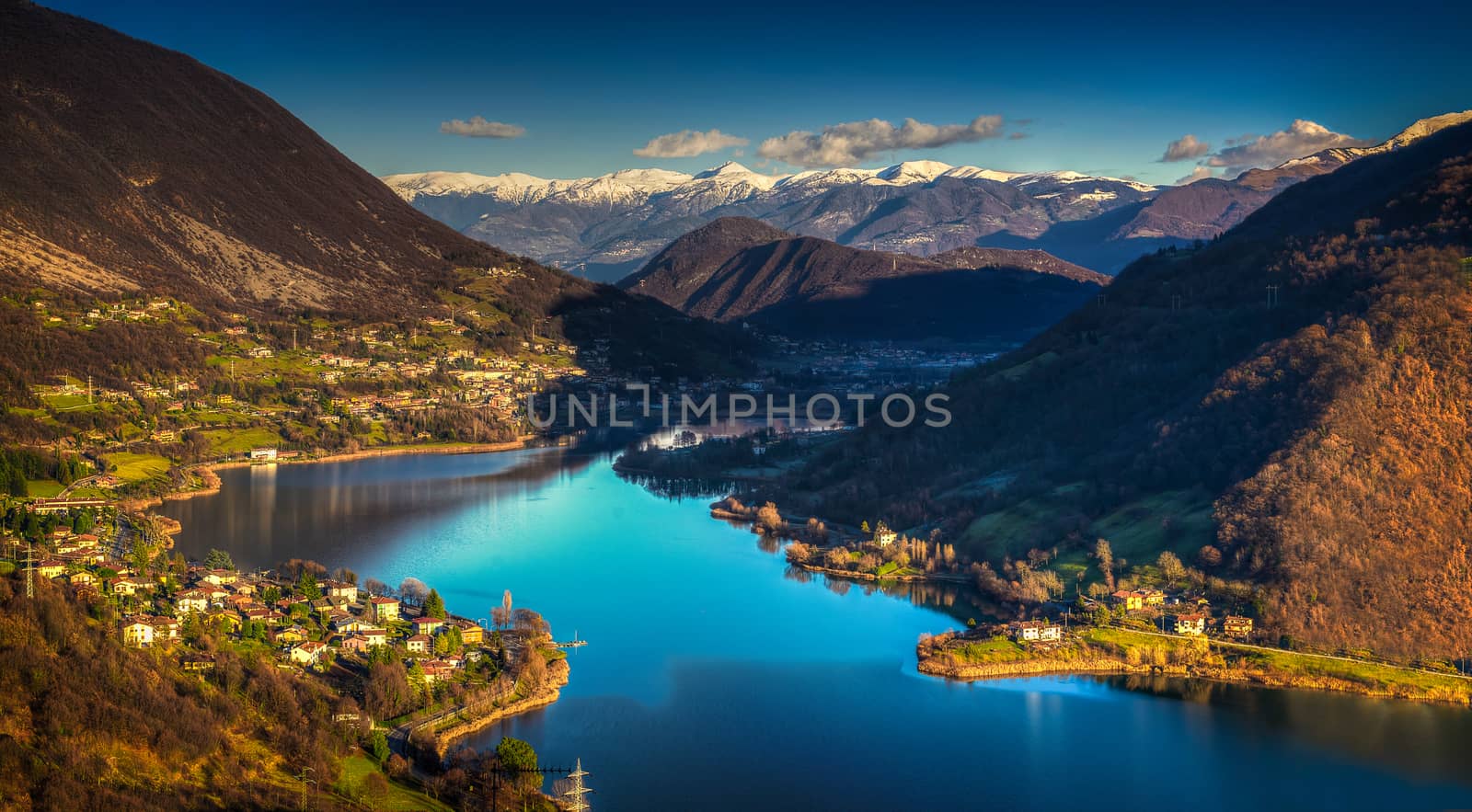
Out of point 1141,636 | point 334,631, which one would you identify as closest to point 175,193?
point 334,631

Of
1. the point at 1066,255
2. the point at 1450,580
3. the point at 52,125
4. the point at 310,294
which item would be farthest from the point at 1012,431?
the point at 1066,255

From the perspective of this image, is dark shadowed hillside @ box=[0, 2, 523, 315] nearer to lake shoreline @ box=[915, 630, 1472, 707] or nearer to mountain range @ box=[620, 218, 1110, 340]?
mountain range @ box=[620, 218, 1110, 340]

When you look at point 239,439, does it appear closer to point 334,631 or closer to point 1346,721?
point 334,631

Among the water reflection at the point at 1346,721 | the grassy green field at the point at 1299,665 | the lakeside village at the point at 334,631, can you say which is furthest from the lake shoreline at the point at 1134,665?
the lakeside village at the point at 334,631

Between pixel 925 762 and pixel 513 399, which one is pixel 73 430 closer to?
pixel 513 399

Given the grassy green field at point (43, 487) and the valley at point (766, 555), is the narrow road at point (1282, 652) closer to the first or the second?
the valley at point (766, 555)
